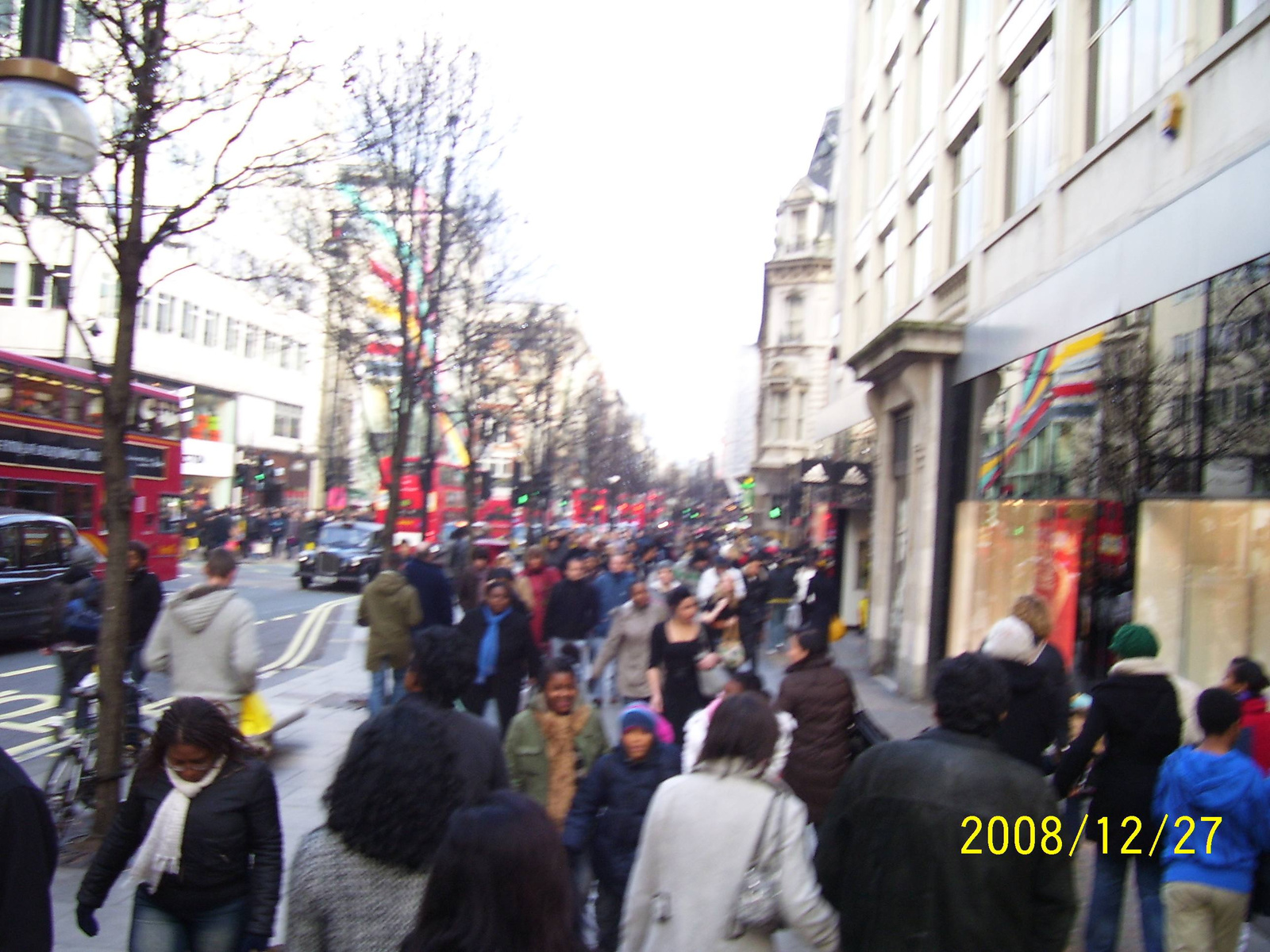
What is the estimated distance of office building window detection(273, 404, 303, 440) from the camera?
6069cm

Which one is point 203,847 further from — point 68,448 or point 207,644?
point 68,448

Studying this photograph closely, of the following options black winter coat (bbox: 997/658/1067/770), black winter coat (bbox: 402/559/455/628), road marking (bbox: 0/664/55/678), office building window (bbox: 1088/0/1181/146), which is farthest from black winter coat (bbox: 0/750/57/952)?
road marking (bbox: 0/664/55/678)

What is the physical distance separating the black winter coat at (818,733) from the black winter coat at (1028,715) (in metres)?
0.84

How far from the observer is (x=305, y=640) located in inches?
774

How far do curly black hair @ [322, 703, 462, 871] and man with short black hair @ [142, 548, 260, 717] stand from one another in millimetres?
4378

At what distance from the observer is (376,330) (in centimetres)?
2017

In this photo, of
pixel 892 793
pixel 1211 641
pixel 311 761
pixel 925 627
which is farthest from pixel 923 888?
pixel 925 627

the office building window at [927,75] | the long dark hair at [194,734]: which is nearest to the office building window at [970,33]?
the office building window at [927,75]

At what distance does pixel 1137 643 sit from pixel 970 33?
13436mm

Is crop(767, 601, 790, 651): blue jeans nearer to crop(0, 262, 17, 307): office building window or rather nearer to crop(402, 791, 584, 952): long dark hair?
crop(402, 791, 584, 952): long dark hair

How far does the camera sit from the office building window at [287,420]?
199ft

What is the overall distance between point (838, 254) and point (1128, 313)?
17863 mm

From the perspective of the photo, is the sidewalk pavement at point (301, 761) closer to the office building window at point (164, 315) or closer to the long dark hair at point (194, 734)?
the long dark hair at point (194, 734)

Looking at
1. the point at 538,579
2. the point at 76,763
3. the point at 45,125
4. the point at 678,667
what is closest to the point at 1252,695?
the point at 678,667
